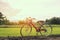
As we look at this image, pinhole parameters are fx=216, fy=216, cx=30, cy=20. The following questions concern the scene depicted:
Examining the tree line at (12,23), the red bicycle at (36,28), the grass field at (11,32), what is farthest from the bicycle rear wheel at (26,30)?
the tree line at (12,23)

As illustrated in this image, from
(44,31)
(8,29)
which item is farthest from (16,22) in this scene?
(44,31)

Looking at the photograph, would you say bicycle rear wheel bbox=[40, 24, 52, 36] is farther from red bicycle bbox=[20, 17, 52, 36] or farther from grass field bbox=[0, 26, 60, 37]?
grass field bbox=[0, 26, 60, 37]

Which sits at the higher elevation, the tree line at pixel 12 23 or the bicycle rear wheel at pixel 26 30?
the tree line at pixel 12 23

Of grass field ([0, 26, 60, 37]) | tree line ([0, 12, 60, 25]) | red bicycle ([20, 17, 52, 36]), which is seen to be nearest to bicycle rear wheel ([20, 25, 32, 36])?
red bicycle ([20, 17, 52, 36])

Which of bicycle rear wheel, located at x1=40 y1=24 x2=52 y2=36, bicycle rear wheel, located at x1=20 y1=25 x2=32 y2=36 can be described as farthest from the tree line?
bicycle rear wheel, located at x1=20 y1=25 x2=32 y2=36

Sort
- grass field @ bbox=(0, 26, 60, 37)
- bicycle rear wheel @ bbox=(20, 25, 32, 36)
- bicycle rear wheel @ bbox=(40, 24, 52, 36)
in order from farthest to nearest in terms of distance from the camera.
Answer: bicycle rear wheel @ bbox=(40, 24, 52, 36)
bicycle rear wheel @ bbox=(20, 25, 32, 36)
grass field @ bbox=(0, 26, 60, 37)

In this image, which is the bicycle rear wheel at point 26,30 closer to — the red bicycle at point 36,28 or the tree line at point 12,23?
the red bicycle at point 36,28

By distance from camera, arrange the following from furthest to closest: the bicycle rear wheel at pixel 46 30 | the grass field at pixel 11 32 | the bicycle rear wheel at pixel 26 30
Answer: the bicycle rear wheel at pixel 46 30 < the bicycle rear wheel at pixel 26 30 < the grass field at pixel 11 32

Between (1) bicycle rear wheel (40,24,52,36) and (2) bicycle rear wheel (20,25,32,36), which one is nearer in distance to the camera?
(2) bicycle rear wheel (20,25,32,36)

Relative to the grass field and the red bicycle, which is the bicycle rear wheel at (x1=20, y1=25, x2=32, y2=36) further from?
the grass field

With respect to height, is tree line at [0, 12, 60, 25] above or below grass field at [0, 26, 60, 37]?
above

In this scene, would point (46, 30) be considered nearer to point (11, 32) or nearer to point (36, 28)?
point (36, 28)

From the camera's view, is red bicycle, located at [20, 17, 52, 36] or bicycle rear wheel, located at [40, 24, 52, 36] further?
bicycle rear wheel, located at [40, 24, 52, 36]

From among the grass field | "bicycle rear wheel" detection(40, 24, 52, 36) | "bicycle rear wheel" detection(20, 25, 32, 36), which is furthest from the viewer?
"bicycle rear wheel" detection(40, 24, 52, 36)
